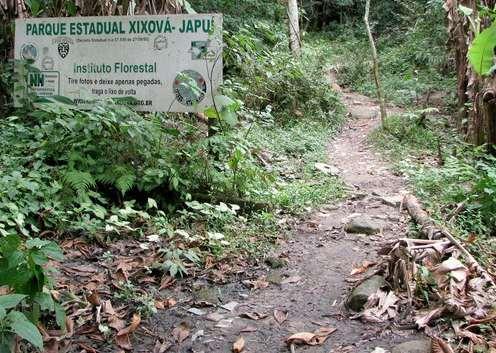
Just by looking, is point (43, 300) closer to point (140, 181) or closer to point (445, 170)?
point (140, 181)

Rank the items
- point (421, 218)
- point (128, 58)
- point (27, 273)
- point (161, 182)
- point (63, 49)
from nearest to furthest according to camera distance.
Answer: point (27, 273)
point (421, 218)
point (161, 182)
point (128, 58)
point (63, 49)

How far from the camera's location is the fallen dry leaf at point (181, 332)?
11.0 ft

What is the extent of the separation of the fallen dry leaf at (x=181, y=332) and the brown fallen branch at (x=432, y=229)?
1.90m

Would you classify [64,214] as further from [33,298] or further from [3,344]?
[3,344]

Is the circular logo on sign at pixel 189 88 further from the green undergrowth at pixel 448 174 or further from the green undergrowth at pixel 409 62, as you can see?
the green undergrowth at pixel 409 62

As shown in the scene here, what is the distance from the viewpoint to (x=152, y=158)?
5410 millimetres

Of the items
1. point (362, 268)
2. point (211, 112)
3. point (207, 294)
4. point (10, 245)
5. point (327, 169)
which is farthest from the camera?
point (327, 169)

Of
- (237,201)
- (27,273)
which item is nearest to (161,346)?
(27,273)

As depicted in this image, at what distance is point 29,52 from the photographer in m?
6.43

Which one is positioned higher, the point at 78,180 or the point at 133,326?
the point at 78,180

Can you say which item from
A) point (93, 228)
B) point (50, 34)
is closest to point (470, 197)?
point (93, 228)

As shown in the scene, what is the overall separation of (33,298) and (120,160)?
8.76 ft

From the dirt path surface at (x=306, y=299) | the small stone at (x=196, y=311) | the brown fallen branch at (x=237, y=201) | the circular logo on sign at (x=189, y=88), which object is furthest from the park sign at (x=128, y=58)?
the small stone at (x=196, y=311)

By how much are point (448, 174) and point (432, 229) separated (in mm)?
1997
